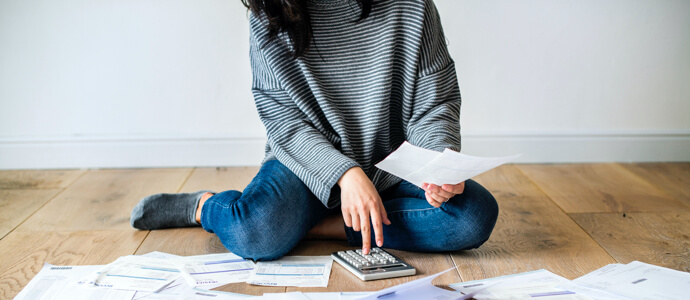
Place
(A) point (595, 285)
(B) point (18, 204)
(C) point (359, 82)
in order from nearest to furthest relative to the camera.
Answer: (A) point (595, 285), (C) point (359, 82), (B) point (18, 204)

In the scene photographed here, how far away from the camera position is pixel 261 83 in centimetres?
128

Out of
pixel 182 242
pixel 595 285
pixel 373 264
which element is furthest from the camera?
pixel 182 242

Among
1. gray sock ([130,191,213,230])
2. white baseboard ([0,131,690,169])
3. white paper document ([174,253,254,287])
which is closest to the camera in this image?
white paper document ([174,253,254,287])

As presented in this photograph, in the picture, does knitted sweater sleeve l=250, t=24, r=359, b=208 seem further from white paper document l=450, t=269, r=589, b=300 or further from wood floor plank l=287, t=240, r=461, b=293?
white paper document l=450, t=269, r=589, b=300

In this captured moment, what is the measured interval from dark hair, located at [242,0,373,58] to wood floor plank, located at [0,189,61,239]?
0.84m

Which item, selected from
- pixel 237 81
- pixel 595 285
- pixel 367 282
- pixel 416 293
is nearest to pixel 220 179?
pixel 237 81

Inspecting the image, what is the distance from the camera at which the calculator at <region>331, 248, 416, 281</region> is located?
3.60 feet

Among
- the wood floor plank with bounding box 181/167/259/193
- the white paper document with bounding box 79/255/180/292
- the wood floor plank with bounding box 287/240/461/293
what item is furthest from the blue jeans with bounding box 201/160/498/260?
the wood floor plank with bounding box 181/167/259/193

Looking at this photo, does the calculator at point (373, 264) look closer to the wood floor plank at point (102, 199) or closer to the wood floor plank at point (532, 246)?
the wood floor plank at point (532, 246)

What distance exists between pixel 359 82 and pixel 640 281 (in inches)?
25.6

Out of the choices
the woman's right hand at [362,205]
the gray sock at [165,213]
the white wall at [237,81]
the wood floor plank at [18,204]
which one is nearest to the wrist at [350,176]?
the woman's right hand at [362,205]

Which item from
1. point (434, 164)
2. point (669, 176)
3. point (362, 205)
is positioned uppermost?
point (434, 164)

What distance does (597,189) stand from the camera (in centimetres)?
175

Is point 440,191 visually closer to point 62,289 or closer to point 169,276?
point 169,276
